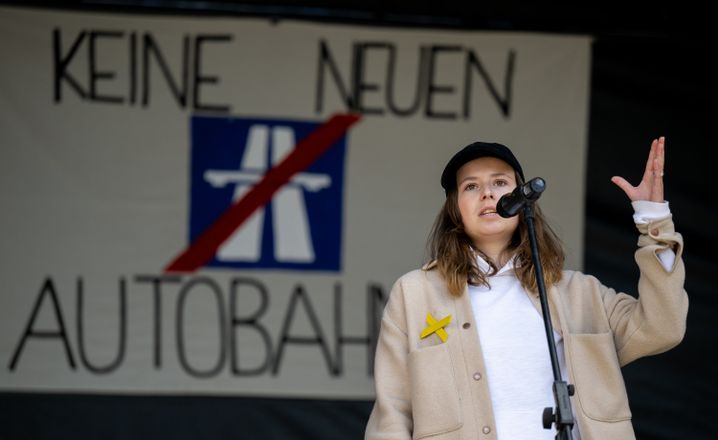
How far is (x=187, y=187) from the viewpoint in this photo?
4512mm

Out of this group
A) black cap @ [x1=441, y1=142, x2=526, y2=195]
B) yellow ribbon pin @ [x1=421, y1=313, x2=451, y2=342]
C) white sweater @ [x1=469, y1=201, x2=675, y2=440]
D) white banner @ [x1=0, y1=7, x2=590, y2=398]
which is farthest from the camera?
white banner @ [x1=0, y1=7, x2=590, y2=398]

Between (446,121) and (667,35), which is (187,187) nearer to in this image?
(446,121)

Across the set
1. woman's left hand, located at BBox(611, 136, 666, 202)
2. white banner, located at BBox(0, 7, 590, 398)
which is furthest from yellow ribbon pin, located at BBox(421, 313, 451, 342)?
white banner, located at BBox(0, 7, 590, 398)

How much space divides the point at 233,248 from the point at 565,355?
2.18m

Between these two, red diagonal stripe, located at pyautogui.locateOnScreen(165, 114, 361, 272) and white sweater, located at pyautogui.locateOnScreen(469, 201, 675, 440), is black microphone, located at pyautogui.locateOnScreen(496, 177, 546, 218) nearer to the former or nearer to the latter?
white sweater, located at pyautogui.locateOnScreen(469, 201, 675, 440)

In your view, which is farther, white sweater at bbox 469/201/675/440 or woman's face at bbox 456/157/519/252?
woman's face at bbox 456/157/519/252

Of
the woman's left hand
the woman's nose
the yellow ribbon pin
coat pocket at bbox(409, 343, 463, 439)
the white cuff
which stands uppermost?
the woman's left hand

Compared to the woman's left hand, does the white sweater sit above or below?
below

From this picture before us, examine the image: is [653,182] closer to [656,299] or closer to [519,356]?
[656,299]

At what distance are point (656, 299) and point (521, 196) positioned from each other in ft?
1.45

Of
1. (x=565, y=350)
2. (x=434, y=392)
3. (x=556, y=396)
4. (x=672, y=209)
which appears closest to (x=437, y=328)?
(x=434, y=392)

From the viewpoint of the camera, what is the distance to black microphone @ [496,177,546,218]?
7.52 feet

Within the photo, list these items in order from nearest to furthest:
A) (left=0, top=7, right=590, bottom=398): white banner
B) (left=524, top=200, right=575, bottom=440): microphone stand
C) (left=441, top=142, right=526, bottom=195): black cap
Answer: (left=524, top=200, right=575, bottom=440): microphone stand
(left=441, top=142, right=526, bottom=195): black cap
(left=0, top=7, right=590, bottom=398): white banner

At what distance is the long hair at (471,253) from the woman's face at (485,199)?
30mm
